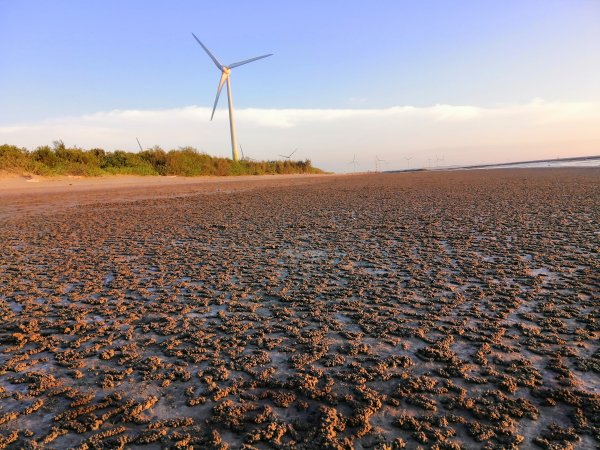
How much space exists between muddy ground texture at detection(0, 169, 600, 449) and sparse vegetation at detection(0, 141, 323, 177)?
14.7 meters

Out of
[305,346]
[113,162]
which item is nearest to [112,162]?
[113,162]

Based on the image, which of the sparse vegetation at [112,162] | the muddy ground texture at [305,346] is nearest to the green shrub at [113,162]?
the sparse vegetation at [112,162]

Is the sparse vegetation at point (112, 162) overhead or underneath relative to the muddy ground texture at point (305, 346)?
overhead

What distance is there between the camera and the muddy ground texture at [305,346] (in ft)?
3.67

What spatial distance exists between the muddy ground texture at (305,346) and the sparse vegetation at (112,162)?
14.7 metres

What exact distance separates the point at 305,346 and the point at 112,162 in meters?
22.3

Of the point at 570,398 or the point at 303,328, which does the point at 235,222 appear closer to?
the point at 303,328

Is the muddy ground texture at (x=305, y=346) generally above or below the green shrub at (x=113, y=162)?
below

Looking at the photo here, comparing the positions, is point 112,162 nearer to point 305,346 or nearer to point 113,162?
point 113,162

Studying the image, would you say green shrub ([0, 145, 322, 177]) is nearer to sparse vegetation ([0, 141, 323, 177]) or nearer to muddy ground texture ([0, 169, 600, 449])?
sparse vegetation ([0, 141, 323, 177])

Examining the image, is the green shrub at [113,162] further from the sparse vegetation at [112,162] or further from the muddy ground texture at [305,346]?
the muddy ground texture at [305,346]

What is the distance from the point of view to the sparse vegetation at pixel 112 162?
51.2 ft

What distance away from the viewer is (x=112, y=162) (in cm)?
2128

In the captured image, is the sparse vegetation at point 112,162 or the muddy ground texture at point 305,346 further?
the sparse vegetation at point 112,162
